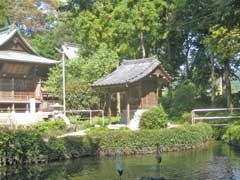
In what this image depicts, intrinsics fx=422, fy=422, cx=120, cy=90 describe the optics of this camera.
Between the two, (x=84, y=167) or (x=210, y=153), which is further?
(x=210, y=153)

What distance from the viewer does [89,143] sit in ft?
67.1

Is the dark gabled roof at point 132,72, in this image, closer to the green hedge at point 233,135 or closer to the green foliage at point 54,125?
the green foliage at point 54,125

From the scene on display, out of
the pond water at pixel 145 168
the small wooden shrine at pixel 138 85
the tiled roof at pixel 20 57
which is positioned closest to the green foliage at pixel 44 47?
the tiled roof at pixel 20 57

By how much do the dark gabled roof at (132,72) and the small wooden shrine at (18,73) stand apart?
11145 millimetres

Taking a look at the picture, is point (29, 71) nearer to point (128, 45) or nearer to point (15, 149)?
point (128, 45)

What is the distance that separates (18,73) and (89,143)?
21106 mm

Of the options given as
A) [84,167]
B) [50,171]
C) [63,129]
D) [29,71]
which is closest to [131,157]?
[84,167]

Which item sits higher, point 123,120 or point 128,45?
point 128,45

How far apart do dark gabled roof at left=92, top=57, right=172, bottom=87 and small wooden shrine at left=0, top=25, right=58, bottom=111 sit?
1114cm

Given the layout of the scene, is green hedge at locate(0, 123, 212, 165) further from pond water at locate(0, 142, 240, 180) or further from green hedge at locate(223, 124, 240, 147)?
green hedge at locate(223, 124, 240, 147)

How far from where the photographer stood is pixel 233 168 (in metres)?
16.0

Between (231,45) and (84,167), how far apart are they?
1306 cm

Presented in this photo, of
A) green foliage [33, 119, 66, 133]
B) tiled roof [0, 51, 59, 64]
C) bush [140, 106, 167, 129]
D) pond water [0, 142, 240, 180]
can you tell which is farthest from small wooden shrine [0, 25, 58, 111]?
pond water [0, 142, 240, 180]

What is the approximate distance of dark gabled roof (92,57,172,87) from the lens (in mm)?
27225
